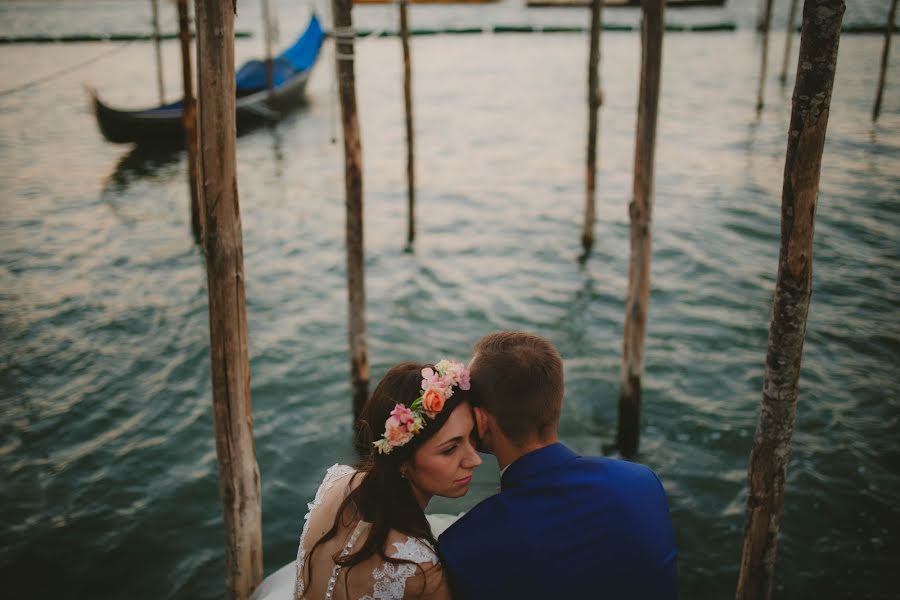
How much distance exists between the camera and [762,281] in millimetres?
7762

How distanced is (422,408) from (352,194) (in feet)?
10.8

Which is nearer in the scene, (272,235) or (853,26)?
(272,235)

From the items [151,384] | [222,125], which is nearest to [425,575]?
[222,125]

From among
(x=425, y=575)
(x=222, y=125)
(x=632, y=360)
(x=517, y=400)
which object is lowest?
(x=632, y=360)

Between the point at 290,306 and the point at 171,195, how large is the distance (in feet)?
15.7

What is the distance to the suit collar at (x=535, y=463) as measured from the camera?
204 cm

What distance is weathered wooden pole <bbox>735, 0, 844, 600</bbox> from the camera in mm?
2217

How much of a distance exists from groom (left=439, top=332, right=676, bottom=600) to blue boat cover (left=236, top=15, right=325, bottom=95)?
15.7 m

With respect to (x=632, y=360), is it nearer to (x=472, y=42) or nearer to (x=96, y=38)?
(x=472, y=42)

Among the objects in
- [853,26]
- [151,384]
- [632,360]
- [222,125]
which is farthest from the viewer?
[853,26]

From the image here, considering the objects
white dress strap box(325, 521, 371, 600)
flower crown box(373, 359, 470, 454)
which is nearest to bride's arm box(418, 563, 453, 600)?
white dress strap box(325, 521, 371, 600)

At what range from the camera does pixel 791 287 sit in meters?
2.51

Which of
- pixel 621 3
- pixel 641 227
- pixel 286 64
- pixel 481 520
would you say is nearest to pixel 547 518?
pixel 481 520

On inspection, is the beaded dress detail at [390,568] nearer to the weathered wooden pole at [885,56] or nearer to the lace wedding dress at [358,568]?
the lace wedding dress at [358,568]
